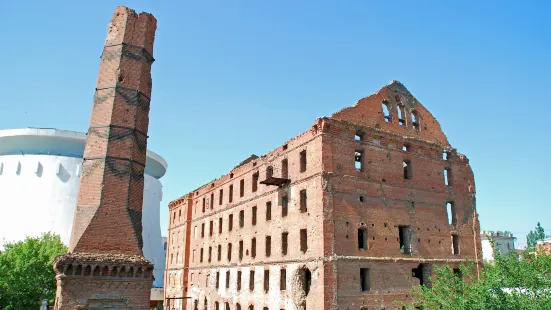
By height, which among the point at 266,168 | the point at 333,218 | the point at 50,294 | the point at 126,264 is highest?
the point at 266,168

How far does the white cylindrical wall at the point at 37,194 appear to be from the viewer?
5131 centimetres

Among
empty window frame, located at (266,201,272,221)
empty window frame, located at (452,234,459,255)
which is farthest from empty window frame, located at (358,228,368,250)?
empty window frame, located at (452,234,459,255)

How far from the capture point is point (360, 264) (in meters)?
22.9

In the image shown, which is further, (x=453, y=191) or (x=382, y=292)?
(x=453, y=191)

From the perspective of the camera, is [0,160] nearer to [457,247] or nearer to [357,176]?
[357,176]

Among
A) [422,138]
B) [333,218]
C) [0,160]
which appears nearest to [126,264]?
[333,218]

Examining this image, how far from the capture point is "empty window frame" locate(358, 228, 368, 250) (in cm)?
2366

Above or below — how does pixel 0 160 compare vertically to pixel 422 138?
above

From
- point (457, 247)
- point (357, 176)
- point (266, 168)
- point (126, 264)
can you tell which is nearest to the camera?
point (126, 264)

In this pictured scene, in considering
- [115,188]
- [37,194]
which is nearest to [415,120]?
[115,188]

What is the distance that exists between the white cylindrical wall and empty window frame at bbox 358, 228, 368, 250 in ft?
134

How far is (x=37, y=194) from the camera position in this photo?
53.0 m

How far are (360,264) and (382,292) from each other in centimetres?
205

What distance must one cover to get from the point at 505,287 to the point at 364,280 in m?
8.62
